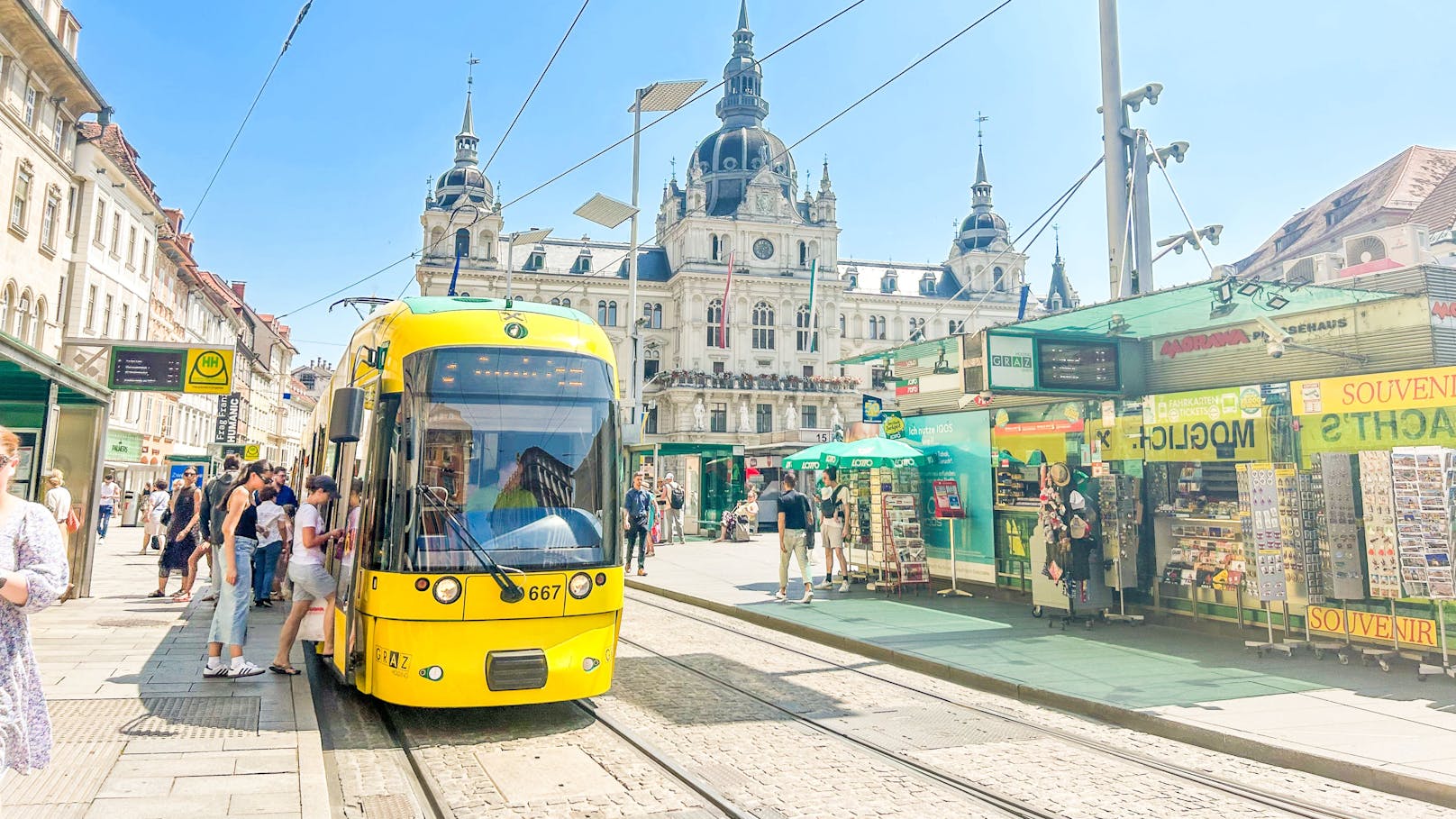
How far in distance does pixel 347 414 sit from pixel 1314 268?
11733 mm

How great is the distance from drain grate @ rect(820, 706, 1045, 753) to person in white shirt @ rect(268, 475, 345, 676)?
4290 millimetres

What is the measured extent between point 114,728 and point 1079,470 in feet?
36.8

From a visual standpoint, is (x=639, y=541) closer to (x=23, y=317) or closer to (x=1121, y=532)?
(x=1121, y=532)

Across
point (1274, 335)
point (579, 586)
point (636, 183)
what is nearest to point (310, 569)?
point (579, 586)

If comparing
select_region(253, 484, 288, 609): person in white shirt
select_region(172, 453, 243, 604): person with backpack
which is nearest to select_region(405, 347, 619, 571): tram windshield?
select_region(172, 453, 243, 604): person with backpack

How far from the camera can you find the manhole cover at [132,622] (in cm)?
1082

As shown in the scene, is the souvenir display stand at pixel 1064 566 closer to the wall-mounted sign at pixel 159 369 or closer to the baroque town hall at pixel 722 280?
the wall-mounted sign at pixel 159 369

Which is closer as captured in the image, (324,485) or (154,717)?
(154,717)

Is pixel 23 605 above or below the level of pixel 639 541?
above

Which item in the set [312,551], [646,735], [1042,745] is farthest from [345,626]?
[1042,745]

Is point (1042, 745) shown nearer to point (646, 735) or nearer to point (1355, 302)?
point (646, 735)

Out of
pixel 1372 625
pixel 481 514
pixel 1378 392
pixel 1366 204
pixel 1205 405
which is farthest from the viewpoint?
pixel 1366 204

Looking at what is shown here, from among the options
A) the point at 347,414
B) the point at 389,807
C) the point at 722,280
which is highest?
the point at 722,280

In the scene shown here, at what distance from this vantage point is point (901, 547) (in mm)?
15461
